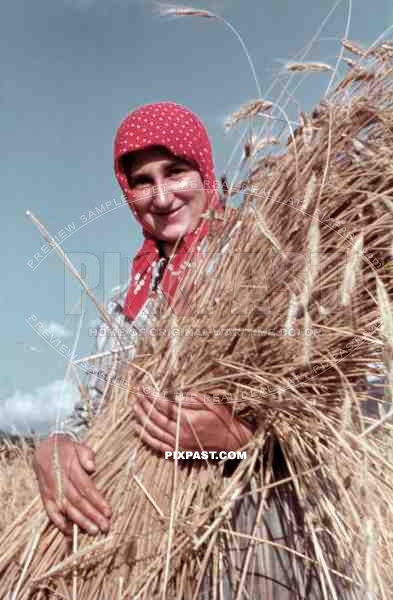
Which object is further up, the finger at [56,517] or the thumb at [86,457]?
the thumb at [86,457]

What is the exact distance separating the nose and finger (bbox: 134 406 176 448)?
0.59 m

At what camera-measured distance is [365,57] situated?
3.69 feet

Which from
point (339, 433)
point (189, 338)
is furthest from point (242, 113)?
point (339, 433)

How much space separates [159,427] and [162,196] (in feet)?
2.07

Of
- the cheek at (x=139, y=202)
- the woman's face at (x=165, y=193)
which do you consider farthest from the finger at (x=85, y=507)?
the cheek at (x=139, y=202)

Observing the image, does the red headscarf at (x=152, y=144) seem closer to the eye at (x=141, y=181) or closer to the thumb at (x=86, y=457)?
the eye at (x=141, y=181)

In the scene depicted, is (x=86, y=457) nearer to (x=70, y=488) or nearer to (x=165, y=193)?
(x=70, y=488)

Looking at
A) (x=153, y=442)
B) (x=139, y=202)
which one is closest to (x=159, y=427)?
(x=153, y=442)

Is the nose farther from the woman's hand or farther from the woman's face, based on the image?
the woman's hand

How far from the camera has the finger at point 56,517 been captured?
40.5 inches

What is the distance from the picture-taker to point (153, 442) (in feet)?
3.39

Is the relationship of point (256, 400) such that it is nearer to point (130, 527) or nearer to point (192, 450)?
point (192, 450)

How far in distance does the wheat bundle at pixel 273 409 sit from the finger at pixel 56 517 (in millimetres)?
23

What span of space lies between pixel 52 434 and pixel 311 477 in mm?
408
